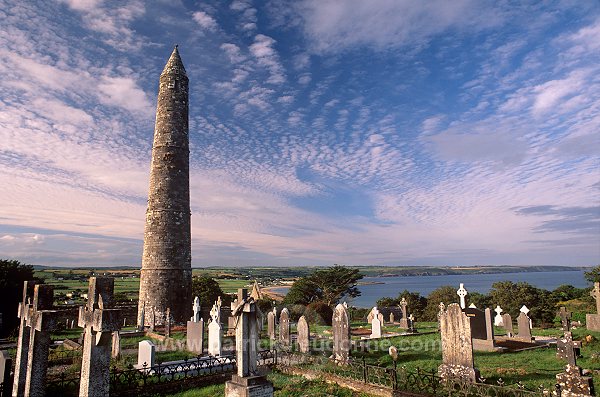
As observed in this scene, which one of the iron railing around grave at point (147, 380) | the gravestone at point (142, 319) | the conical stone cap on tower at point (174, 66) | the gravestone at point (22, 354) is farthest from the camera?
the conical stone cap on tower at point (174, 66)

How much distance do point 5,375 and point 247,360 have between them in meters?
6.39

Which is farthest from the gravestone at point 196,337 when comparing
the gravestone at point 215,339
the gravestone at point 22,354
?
the gravestone at point 22,354

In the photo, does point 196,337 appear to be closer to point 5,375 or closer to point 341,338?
point 341,338

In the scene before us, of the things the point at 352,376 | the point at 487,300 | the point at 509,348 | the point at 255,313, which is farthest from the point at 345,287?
the point at 255,313

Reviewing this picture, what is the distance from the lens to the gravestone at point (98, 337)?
7.10 m

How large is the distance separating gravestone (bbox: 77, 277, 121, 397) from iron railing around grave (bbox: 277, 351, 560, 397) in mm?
6837

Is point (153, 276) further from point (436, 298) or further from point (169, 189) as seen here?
point (436, 298)

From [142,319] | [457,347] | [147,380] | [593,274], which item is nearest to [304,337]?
[147,380]

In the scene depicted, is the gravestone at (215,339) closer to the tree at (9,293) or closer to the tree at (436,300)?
the tree at (9,293)

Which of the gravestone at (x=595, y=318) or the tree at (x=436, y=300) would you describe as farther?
the tree at (x=436, y=300)

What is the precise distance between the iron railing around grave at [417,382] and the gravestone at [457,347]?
709 mm

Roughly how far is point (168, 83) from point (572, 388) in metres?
25.2

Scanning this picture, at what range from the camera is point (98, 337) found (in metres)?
7.14

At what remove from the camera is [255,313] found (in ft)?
27.9
